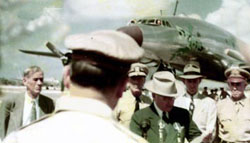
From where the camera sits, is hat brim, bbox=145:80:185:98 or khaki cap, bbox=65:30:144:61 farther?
hat brim, bbox=145:80:185:98

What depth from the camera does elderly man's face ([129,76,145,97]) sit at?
2525 mm

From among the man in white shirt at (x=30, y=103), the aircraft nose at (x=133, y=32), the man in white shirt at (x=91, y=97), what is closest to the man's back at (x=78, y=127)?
the man in white shirt at (x=91, y=97)

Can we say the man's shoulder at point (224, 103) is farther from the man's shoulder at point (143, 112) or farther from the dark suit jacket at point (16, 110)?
the dark suit jacket at point (16, 110)

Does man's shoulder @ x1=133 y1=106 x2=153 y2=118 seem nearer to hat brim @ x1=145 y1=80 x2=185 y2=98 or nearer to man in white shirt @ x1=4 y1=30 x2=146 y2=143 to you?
hat brim @ x1=145 y1=80 x2=185 y2=98

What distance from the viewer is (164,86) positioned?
2307mm

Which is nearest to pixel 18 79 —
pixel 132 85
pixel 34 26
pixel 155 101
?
pixel 34 26

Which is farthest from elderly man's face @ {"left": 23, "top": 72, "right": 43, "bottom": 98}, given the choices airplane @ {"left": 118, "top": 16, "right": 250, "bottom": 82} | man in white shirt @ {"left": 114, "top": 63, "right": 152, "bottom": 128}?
airplane @ {"left": 118, "top": 16, "right": 250, "bottom": 82}

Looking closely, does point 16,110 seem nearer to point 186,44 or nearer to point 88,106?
point 88,106

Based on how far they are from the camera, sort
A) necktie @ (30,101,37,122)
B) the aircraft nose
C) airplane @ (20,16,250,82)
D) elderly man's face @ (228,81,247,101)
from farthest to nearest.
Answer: airplane @ (20,16,250,82)
necktie @ (30,101,37,122)
elderly man's face @ (228,81,247,101)
the aircraft nose

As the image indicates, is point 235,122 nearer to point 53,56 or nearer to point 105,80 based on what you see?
point 53,56

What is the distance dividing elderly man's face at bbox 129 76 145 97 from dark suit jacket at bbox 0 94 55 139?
420 mm

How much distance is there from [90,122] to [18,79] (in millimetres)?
2950

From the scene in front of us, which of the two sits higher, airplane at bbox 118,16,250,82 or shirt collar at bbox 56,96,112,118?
shirt collar at bbox 56,96,112,118

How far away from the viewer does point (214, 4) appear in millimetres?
3609
